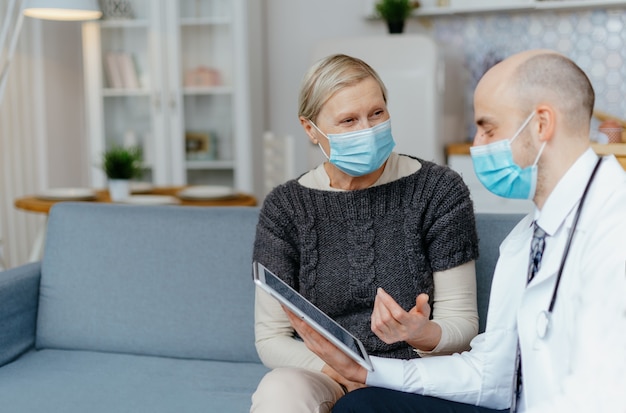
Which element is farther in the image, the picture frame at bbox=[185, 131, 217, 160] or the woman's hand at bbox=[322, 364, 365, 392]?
the picture frame at bbox=[185, 131, 217, 160]

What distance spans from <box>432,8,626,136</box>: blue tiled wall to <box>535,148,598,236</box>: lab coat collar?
302 centimetres

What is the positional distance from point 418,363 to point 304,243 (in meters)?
0.40

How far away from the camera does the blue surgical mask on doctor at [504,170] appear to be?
119cm

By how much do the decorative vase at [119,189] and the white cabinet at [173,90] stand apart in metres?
1.10

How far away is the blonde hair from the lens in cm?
165

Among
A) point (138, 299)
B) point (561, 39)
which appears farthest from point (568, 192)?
point (561, 39)

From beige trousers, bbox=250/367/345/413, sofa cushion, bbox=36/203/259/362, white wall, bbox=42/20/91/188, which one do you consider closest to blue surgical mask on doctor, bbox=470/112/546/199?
beige trousers, bbox=250/367/345/413

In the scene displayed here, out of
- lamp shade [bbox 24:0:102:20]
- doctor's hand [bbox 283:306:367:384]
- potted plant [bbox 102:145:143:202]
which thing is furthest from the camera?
potted plant [bbox 102:145:143:202]

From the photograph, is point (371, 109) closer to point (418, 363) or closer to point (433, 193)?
point (433, 193)

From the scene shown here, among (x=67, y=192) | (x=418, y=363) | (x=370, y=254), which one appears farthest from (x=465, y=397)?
(x=67, y=192)

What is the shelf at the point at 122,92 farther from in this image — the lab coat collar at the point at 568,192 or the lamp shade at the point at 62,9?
the lab coat collar at the point at 568,192

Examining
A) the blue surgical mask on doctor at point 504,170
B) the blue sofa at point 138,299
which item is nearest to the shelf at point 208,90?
the blue sofa at point 138,299

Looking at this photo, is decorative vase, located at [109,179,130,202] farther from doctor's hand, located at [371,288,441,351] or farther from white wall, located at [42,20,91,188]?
doctor's hand, located at [371,288,441,351]

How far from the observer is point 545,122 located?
3.77ft
